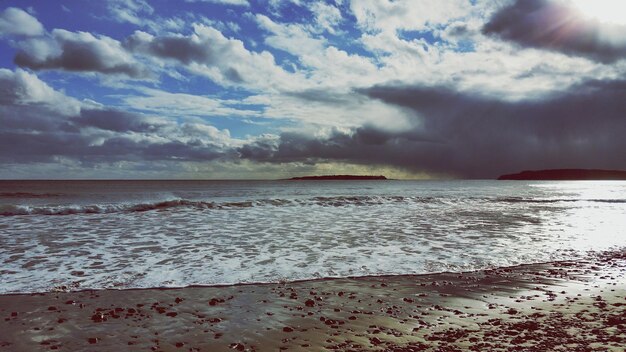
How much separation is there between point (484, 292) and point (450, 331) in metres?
2.99

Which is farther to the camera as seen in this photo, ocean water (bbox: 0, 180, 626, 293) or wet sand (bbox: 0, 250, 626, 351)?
ocean water (bbox: 0, 180, 626, 293)

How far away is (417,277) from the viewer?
10625 mm

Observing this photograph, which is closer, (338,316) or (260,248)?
(338,316)

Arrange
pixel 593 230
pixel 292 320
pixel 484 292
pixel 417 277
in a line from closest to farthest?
pixel 292 320 < pixel 484 292 < pixel 417 277 < pixel 593 230

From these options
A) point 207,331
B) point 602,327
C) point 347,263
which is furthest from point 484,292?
point 207,331

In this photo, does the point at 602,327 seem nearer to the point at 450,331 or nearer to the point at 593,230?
the point at 450,331

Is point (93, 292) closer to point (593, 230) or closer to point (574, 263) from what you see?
point (574, 263)

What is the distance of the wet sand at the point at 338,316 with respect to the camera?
20.1 feet

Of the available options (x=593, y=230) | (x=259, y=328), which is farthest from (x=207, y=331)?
(x=593, y=230)

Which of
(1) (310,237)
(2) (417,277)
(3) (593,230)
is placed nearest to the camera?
(2) (417,277)

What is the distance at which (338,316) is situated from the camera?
7414mm

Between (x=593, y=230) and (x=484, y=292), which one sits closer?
(x=484, y=292)

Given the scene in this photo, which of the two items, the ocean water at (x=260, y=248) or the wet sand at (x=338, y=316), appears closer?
the wet sand at (x=338, y=316)

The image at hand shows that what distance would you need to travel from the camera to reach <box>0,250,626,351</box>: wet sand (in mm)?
6117
